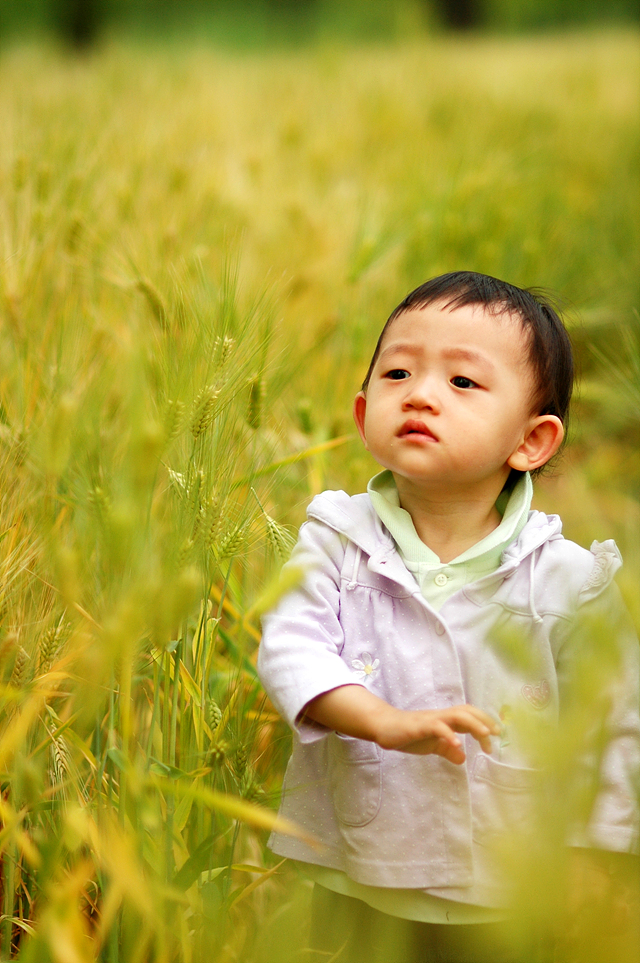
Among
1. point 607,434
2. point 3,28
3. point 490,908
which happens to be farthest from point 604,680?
point 3,28

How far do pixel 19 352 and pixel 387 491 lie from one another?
1.84 feet

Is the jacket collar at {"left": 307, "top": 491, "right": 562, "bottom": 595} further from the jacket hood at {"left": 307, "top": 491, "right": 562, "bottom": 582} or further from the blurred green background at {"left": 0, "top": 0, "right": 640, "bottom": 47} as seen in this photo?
the blurred green background at {"left": 0, "top": 0, "right": 640, "bottom": 47}

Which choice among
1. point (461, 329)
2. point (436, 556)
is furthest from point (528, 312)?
point (436, 556)

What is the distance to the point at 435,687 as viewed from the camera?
2.49 feet

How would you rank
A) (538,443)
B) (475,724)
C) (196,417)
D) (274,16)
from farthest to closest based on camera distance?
(274,16) < (538,443) < (196,417) < (475,724)

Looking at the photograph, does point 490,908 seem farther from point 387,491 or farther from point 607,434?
point 607,434

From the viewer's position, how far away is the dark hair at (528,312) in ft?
2.72

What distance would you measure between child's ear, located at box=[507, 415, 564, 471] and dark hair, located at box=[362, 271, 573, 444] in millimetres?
19

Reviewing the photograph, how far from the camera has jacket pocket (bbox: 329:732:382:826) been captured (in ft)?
2.50

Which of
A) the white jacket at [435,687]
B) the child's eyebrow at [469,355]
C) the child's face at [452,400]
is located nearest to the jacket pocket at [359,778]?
the white jacket at [435,687]

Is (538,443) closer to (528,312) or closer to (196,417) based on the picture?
(528,312)

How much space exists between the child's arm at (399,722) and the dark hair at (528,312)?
1.11 feet

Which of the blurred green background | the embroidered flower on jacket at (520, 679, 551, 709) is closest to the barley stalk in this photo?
the embroidered flower on jacket at (520, 679, 551, 709)

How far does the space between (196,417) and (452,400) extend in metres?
0.23
